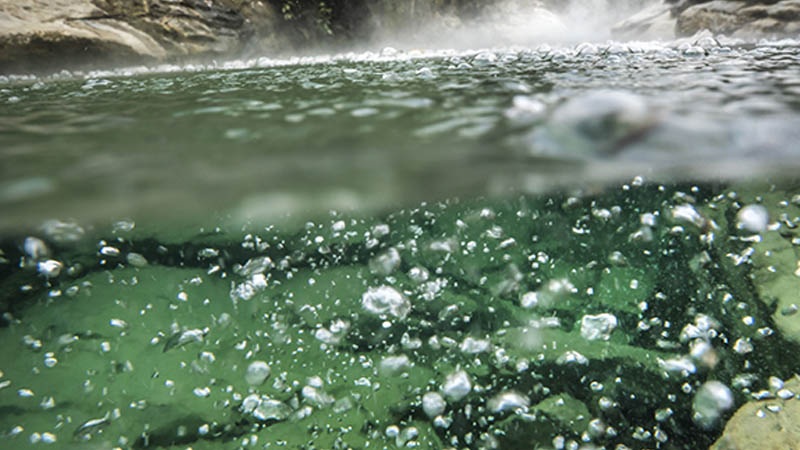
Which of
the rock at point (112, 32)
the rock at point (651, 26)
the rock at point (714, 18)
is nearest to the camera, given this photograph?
the rock at point (112, 32)

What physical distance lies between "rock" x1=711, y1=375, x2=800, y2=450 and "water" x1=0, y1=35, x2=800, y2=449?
A: 0.23 ft

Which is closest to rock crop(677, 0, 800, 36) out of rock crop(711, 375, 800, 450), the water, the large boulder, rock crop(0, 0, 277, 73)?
the large boulder

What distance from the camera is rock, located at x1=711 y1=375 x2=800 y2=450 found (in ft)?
7.73

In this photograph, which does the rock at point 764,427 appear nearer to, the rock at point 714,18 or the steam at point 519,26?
the rock at point 714,18

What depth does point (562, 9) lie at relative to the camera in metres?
19.1

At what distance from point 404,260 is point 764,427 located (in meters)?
2.21

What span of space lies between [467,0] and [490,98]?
48.7ft

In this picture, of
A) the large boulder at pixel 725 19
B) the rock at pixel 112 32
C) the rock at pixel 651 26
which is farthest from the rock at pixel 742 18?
the rock at pixel 112 32

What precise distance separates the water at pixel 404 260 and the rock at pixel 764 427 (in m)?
0.07

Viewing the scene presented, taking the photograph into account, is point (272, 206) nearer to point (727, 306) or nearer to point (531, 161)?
point (531, 161)

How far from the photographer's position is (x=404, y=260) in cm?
297

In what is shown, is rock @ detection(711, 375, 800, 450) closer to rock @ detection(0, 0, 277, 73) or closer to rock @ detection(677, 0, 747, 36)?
rock @ detection(0, 0, 277, 73)

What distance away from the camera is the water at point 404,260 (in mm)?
1868

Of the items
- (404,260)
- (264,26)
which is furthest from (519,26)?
(404,260)
